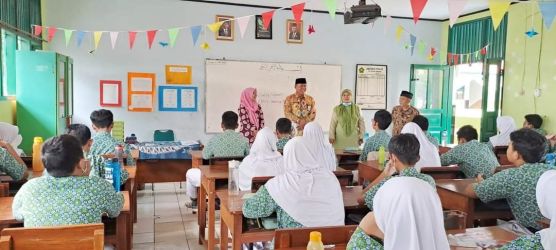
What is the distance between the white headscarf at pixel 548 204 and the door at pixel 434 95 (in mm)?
6802

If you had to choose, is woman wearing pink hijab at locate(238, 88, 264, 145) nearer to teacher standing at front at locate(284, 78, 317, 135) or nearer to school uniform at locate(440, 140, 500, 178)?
teacher standing at front at locate(284, 78, 317, 135)

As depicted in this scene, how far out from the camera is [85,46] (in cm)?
666

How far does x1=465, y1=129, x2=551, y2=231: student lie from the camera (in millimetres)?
2393

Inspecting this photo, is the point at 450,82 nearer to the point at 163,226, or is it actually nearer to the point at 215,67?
the point at 215,67

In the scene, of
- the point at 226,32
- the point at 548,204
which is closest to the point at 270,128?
the point at 226,32

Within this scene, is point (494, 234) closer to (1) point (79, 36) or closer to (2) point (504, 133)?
(2) point (504, 133)

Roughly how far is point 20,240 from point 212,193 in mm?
1841

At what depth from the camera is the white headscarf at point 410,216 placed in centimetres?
146

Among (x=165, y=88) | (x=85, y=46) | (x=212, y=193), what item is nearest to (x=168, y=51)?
(x=165, y=88)

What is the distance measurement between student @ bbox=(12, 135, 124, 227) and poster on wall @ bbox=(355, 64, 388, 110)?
260 inches

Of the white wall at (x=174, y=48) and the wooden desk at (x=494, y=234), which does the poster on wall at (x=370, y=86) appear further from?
the wooden desk at (x=494, y=234)

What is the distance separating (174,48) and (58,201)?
17.9ft

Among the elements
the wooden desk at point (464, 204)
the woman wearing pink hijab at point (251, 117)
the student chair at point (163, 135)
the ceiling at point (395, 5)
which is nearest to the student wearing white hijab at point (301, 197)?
the wooden desk at point (464, 204)

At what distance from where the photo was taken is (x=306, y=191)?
233 centimetres
